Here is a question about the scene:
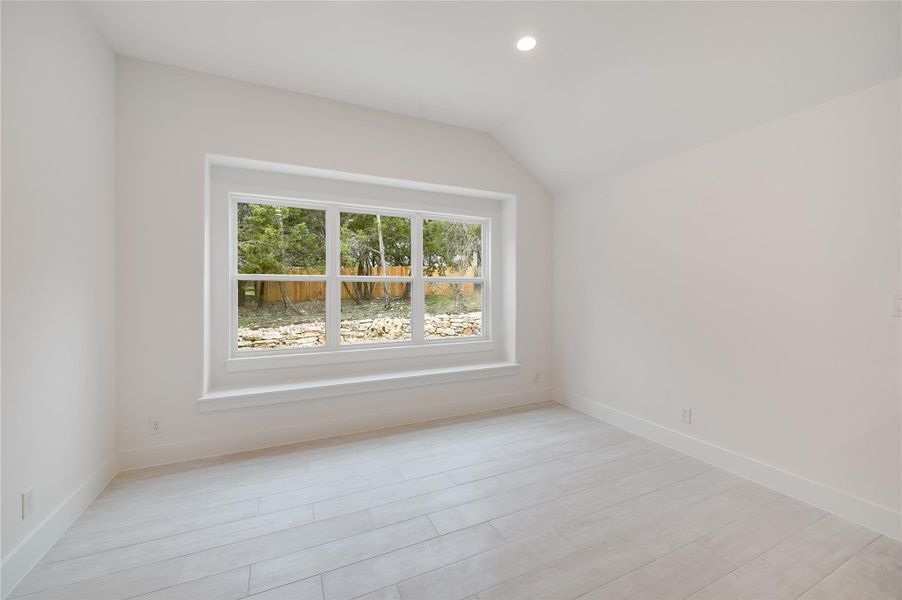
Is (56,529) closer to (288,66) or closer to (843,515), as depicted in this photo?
(288,66)

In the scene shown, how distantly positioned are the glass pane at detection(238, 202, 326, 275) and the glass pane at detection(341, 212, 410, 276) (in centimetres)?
23

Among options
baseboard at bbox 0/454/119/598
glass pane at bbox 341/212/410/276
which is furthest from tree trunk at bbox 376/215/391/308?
baseboard at bbox 0/454/119/598

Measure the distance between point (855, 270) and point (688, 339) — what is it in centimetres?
104

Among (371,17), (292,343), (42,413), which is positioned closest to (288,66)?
(371,17)

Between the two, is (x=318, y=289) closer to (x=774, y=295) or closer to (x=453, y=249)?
(x=453, y=249)

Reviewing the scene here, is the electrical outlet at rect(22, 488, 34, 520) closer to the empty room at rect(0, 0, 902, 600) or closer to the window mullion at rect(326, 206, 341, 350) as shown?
the empty room at rect(0, 0, 902, 600)

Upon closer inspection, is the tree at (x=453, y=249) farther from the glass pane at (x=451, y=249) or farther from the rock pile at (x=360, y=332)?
the rock pile at (x=360, y=332)

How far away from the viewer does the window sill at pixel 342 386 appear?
2.85 meters

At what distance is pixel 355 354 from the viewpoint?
355cm

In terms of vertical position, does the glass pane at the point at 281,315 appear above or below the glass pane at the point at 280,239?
below

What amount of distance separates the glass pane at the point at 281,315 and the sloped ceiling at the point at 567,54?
1.65 metres

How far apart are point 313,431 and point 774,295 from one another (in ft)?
11.5

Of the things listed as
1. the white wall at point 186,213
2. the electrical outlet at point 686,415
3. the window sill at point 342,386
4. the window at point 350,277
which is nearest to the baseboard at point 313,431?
the white wall at point 186,213

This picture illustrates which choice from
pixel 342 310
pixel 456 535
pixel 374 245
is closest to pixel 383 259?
pixel 374 245
